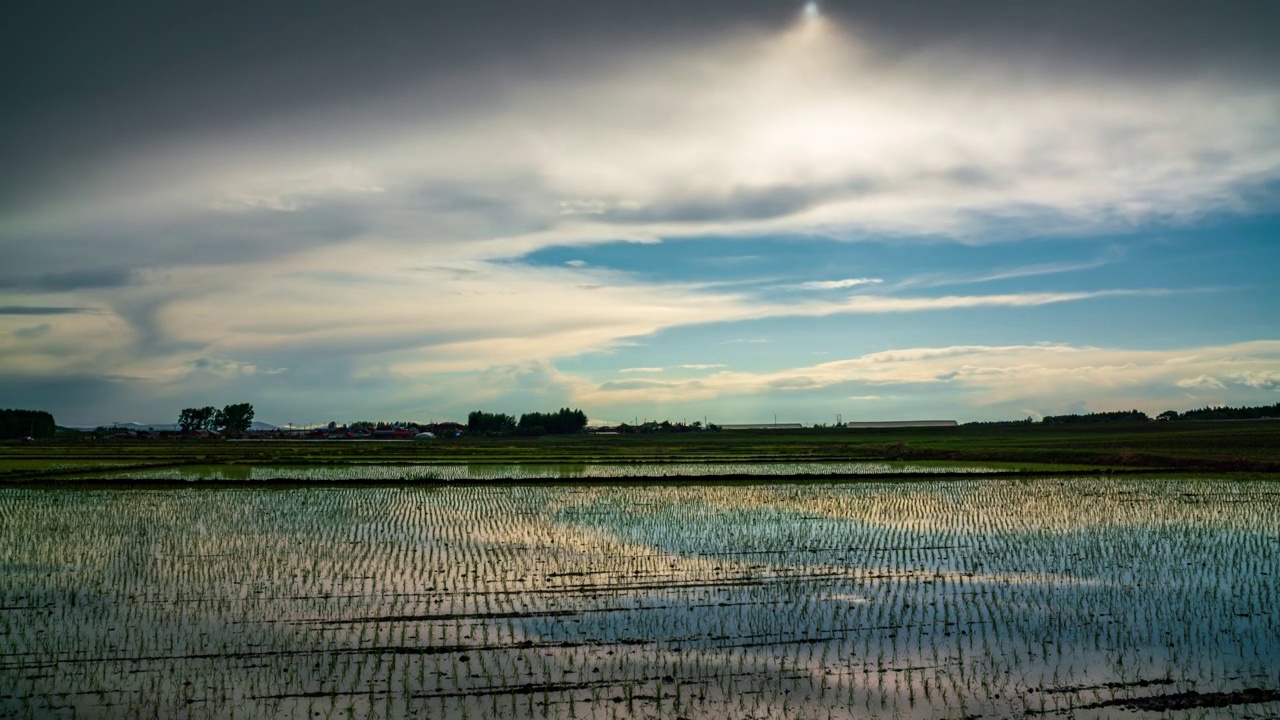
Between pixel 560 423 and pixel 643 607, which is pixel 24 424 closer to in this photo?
pixel 560 423

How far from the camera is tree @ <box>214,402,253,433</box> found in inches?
5915

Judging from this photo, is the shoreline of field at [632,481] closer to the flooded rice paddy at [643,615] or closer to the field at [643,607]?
the field at [643,607]

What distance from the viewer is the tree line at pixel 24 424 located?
331 feet

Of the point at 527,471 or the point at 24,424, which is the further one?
the point at 24,424

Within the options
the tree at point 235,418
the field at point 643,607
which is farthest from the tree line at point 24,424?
the field at point 643,607

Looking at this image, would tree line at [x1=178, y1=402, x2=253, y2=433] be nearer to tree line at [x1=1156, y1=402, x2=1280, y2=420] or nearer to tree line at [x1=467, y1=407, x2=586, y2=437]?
tree line at [x1=467, y1=407, x2=586, y2=437]

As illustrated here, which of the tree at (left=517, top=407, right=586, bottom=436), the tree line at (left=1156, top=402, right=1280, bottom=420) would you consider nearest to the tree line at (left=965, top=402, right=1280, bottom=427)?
the tree line at (left=1156, top=402, right=1280, bottom=420)

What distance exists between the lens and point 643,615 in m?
10.6

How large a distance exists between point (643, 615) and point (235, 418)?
6094 inches

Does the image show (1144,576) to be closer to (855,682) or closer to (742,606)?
(742,606)

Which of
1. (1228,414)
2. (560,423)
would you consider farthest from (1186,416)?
(560,423)

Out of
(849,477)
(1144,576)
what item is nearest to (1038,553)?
(1144,576)

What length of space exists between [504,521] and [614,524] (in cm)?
230

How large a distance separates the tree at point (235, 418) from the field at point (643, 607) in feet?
449
